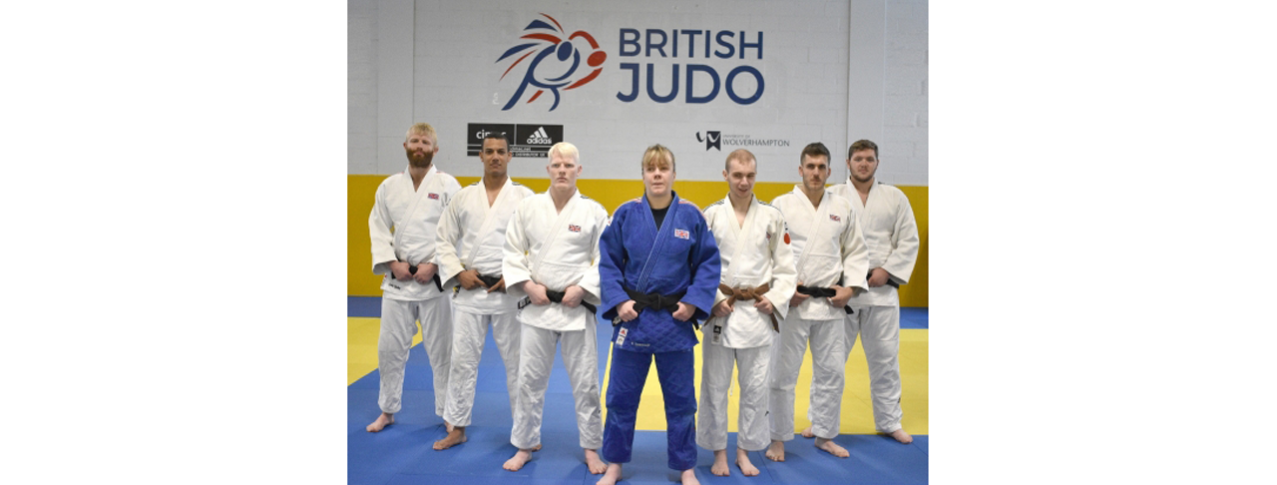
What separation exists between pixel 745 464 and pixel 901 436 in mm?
1004

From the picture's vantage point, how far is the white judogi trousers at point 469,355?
3289 millimetres

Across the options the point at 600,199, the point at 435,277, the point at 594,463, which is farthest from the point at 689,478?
the point at 600,199

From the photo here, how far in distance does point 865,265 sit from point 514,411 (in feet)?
6.35

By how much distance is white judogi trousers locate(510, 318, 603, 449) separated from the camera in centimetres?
299

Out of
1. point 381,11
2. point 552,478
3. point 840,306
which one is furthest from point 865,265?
point 381,11

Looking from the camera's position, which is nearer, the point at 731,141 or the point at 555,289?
the point at 555,289

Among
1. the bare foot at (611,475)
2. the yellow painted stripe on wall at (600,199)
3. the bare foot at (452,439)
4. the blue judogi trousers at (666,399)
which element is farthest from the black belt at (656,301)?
the yellow painted stripe on wall at (600,199)

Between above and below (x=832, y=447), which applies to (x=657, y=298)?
above

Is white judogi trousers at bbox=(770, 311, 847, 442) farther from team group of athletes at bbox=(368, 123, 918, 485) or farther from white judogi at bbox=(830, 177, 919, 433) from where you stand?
white judogi at bbox=(830, 177, 919, 433)

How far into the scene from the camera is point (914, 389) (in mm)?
4418

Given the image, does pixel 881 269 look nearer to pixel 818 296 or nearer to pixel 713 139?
pixel 818 296

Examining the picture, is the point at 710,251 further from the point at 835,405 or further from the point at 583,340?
the point at 835,405

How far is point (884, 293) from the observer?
353 cm

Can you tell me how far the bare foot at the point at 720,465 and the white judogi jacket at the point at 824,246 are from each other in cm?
80
